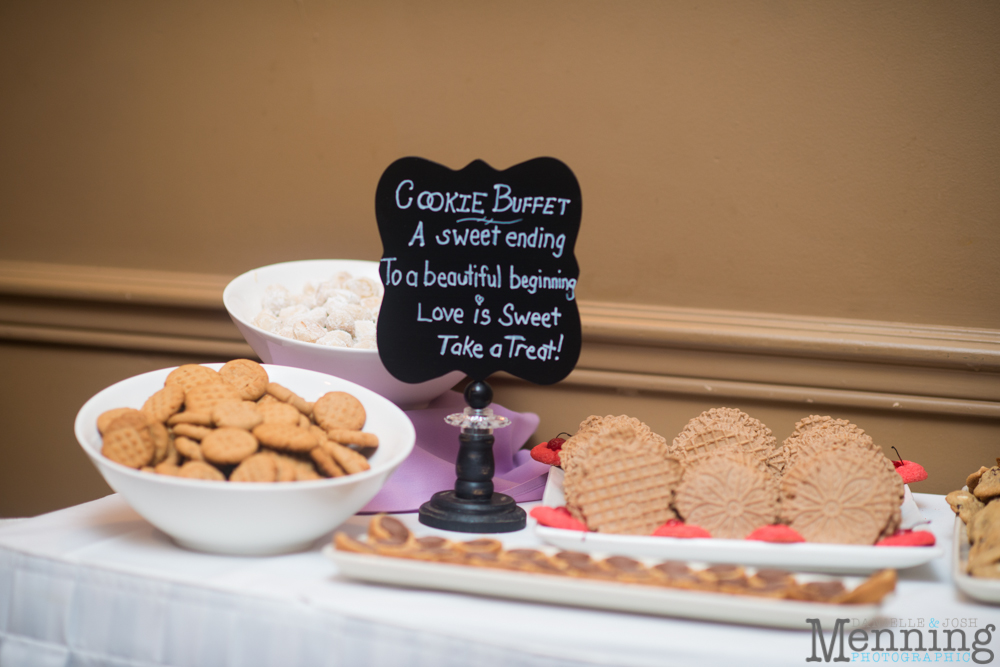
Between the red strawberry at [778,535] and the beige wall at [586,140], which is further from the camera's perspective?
the beige wall at [586,140]

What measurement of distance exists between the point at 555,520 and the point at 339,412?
35cm

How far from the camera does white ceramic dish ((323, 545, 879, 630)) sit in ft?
2.46

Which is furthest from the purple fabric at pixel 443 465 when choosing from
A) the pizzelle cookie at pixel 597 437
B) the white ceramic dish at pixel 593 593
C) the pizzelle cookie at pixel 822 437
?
the pizzelle cookie at pixel 822 437

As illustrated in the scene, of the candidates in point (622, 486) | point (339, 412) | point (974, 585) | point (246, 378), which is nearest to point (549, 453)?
point (622, 486)

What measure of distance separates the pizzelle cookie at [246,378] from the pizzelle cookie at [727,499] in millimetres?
632

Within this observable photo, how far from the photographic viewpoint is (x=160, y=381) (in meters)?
1.07

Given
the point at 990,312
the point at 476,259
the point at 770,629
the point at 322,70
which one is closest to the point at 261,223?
the point at 322,70

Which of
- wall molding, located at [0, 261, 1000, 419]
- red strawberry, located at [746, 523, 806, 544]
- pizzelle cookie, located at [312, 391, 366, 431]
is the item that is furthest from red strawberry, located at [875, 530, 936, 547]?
pizzelle cookie, located at [312, 391, 366, 431]

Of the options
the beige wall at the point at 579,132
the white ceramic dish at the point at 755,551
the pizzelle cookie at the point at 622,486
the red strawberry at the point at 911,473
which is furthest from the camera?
the beige wall at the point at 579,132

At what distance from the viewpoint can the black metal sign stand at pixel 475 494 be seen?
1041 millimetres

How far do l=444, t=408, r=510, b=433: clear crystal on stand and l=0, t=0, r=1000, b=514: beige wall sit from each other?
1.76 feet

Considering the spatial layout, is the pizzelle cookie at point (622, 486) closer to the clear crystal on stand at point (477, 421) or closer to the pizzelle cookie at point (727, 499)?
the pizzelle cookie at point (727, 499)

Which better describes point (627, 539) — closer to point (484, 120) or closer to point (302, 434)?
point (302, 434)

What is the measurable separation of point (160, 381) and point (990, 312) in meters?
1.58
